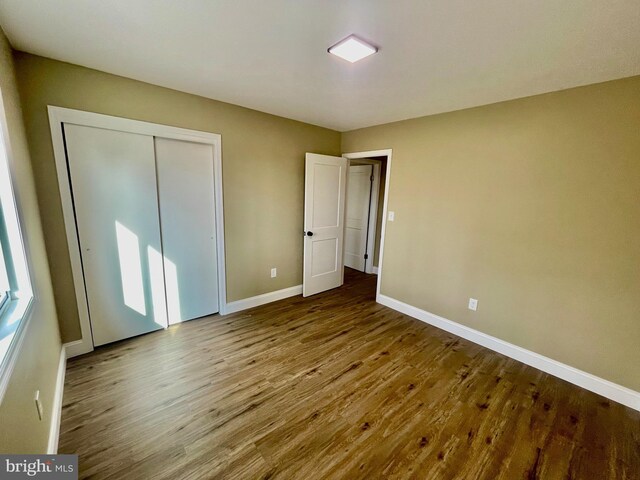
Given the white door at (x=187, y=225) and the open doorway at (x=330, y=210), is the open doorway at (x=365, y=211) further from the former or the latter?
the white door at (x=187, y=225)

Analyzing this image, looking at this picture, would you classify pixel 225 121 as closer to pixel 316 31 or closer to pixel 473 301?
pixel 316 31

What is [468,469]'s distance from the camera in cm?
143

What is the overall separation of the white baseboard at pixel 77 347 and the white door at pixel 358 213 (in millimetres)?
3539

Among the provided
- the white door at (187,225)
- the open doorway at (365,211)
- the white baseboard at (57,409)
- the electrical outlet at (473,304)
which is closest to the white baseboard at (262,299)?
the white door at (187,225)

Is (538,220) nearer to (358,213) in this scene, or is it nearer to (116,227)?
(358,213)

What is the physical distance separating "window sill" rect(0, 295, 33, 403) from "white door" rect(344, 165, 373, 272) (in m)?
3.84

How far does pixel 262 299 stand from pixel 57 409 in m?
1.97

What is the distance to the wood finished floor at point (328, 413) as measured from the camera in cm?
143

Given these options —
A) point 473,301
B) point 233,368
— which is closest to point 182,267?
point 233,368

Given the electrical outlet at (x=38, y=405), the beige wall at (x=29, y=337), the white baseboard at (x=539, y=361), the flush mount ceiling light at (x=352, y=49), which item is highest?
the flush mount ceiling light at (x=352, y=49)

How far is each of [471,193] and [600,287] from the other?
47.7 inches

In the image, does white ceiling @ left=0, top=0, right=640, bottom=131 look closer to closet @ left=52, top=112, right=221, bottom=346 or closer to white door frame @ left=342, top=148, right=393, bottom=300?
closet @ left=52, top=112, right=221, bottom=346

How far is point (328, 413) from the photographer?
1.75m

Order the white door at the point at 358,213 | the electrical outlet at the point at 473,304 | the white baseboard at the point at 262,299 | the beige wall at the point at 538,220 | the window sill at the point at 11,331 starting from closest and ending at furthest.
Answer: the window sill at the point at 11,331
the beige wall at the point at 538,220
the electrical outlet at the point at 473,304
the white baseboard at the point at 262,299
the white door at the point at 358,213
